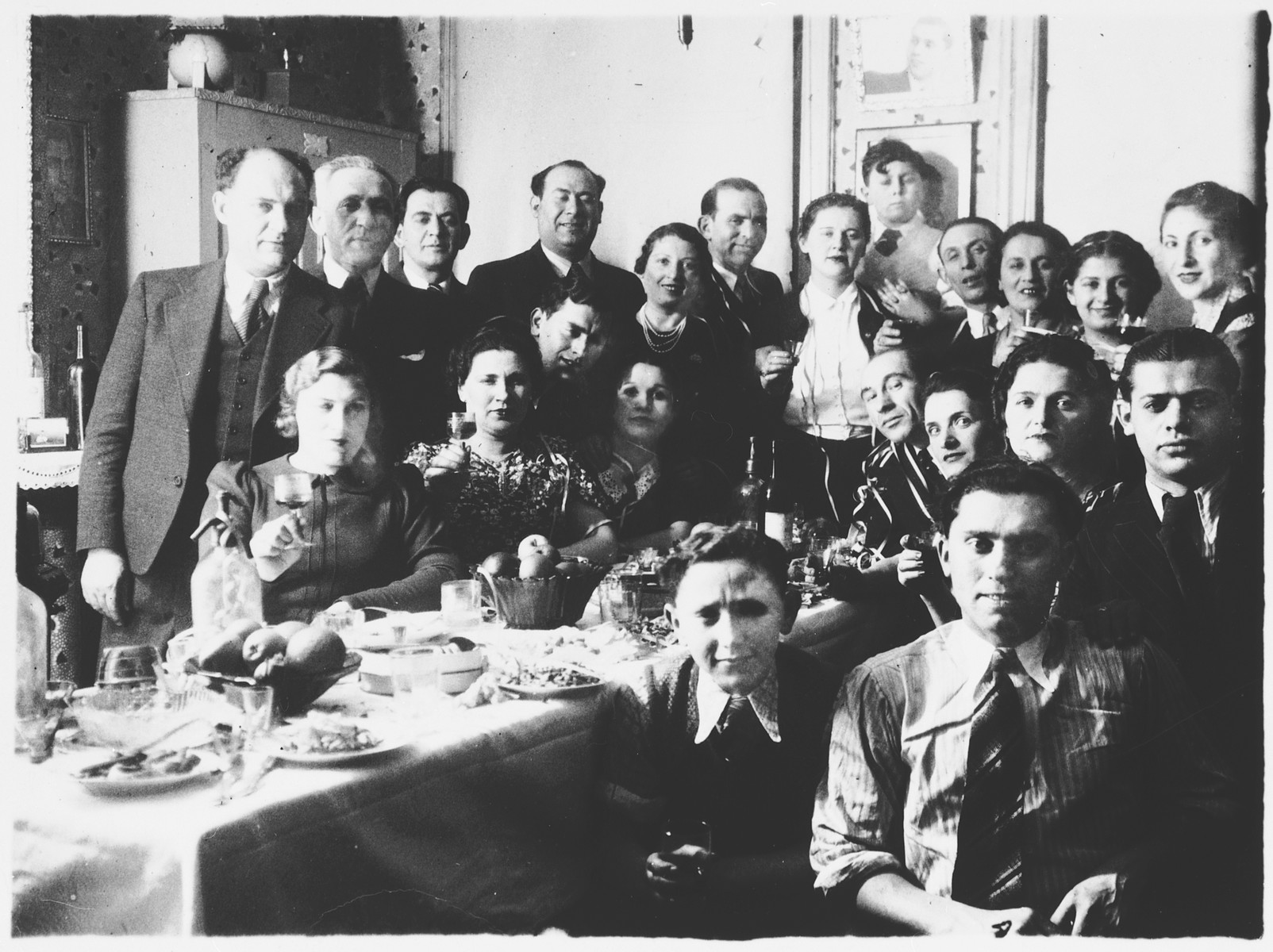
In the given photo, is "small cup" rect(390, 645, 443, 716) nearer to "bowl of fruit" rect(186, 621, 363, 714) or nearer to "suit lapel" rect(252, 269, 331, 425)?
"bowl of fruit" rect(186, 621, 363, 714)

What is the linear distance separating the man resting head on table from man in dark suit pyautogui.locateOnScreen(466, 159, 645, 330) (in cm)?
82

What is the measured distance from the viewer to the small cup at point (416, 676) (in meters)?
2.50

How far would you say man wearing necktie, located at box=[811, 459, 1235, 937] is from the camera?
285cm

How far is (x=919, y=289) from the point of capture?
10.2 ft

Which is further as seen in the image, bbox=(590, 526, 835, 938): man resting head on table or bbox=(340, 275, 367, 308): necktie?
bbox=(340, 275, 367, 308): necktie

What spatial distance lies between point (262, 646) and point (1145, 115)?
2261 millimetres

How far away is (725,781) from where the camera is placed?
9.61 feet

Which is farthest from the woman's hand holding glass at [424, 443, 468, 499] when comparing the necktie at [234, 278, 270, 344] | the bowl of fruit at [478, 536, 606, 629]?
the necktie at [234, 278, 270, 344]

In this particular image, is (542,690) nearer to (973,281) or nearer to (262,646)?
(262,646)

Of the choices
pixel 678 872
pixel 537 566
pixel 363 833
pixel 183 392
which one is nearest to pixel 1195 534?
pixel 678 872

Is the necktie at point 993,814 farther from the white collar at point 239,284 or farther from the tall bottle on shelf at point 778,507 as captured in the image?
the white collar at point 239,284

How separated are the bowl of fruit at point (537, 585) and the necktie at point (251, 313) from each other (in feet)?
2.68

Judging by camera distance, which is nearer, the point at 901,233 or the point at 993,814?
the point at 993,814

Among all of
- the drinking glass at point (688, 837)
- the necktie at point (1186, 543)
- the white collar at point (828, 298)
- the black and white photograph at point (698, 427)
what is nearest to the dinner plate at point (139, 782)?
the black and white photograph at point (698, 427)
